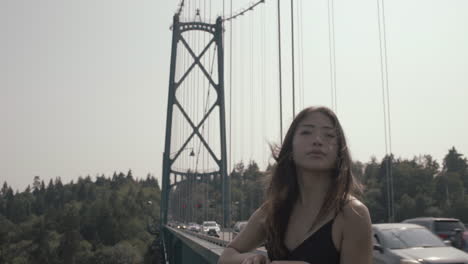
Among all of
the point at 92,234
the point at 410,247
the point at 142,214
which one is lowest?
the point at 92,234

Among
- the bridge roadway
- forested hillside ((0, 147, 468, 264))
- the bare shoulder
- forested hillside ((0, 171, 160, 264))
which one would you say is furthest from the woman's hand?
forested hillside ((0, 171, 160, 264))

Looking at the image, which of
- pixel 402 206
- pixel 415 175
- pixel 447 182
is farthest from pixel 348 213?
pixel 447 182

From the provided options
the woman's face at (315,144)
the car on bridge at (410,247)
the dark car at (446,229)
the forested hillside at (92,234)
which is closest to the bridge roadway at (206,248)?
the woman's face at (315,144)

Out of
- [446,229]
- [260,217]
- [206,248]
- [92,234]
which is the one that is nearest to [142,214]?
[92,234]

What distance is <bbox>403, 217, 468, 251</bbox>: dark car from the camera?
11345 mm

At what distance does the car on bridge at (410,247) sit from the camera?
24.2ft

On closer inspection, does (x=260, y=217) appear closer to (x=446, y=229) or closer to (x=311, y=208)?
(x=311, y=208)

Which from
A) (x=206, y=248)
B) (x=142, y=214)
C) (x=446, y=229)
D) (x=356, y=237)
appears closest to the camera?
(x=356, y=237)

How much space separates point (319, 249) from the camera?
1212mm

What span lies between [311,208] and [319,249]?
0.41 feet

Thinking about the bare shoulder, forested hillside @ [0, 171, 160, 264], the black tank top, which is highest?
the bare shoulder

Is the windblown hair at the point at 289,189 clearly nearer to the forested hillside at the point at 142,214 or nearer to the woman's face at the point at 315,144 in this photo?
the woman's face at the point at 315,144

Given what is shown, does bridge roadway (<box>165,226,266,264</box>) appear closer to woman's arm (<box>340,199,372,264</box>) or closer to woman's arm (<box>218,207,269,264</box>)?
woman's arm (<box>218,207,269,264</box>)

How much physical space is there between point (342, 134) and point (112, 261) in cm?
6335
